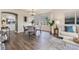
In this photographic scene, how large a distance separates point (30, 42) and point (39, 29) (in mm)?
347

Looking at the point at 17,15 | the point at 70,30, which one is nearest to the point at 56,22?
the point at 70,30

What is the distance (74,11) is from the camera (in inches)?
113

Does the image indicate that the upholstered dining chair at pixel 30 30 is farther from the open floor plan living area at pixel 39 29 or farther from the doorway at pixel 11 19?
the doorway at pixel 11 19

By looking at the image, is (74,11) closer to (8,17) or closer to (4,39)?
(8,17)

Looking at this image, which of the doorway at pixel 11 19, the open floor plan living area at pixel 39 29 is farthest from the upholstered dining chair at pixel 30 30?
the doorway at pixel 11 19

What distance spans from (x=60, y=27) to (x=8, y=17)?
1.15 m

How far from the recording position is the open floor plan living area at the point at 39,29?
2.89 m

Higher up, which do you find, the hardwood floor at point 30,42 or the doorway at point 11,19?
the doorway at point 11,19

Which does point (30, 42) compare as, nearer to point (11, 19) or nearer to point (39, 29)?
point (39, 29)

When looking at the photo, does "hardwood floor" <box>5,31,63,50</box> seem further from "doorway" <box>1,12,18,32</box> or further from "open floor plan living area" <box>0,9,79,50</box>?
"doorway" <box>1,12,18,32</box>

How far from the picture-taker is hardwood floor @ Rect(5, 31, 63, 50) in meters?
2.90

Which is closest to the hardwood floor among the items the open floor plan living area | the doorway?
the open floor plan living area

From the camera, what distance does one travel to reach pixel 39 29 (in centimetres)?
298

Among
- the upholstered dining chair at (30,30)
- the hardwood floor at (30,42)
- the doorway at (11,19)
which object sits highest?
the doorway at (11,19)
